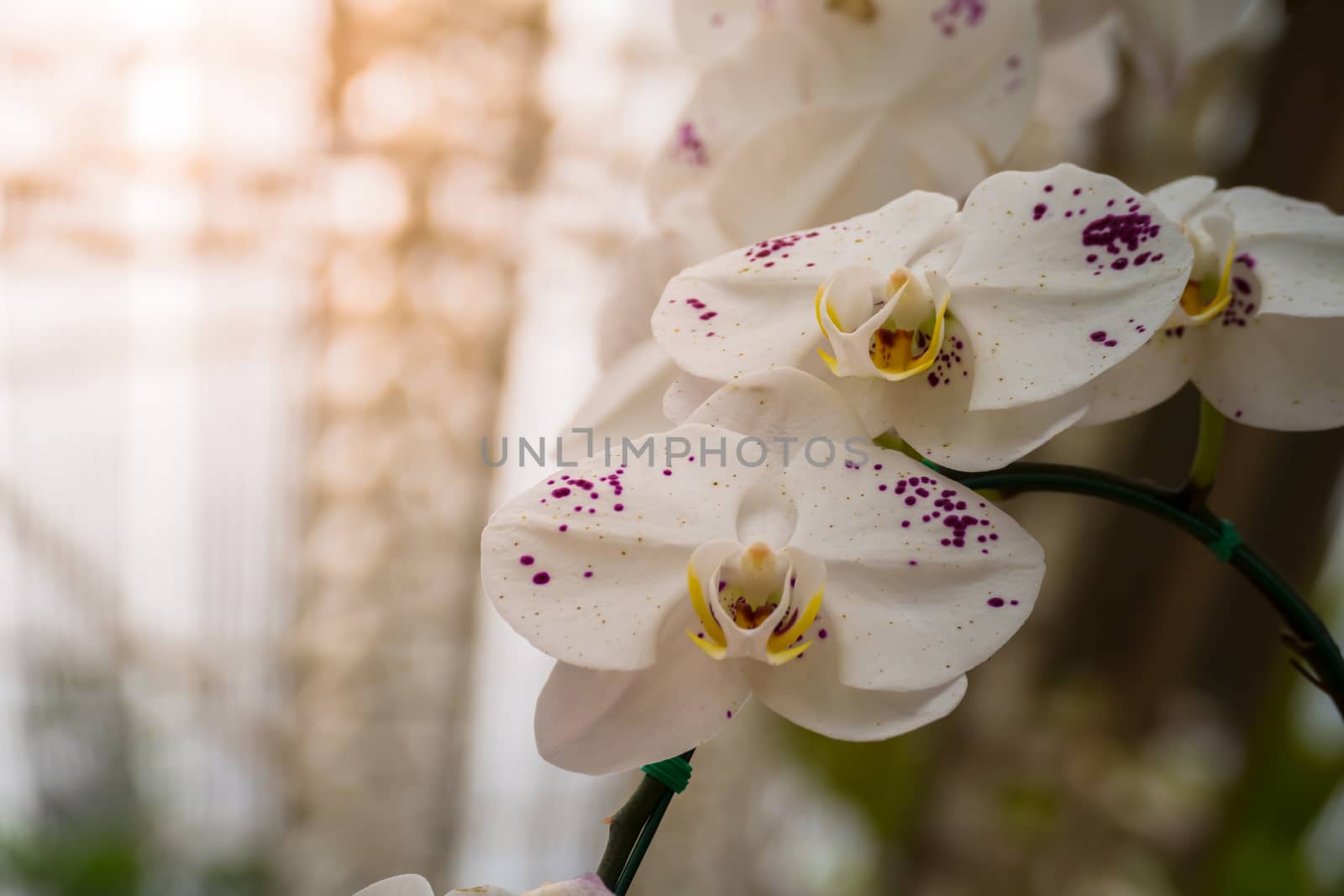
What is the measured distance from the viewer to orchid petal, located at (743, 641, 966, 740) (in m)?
0.22

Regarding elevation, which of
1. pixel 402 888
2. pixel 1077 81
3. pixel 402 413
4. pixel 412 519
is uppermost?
pixel 1077 81

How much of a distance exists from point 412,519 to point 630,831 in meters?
1.46

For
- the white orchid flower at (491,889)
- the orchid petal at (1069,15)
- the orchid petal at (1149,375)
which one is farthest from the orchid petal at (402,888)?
the orchid petal at (1069,15)

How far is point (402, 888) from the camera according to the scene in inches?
8.7

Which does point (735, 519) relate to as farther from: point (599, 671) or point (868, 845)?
point (868, 845)

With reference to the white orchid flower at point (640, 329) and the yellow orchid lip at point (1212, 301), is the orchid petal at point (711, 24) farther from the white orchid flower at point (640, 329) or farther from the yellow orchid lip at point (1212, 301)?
the yellow orchid lip at point (1212, 301)

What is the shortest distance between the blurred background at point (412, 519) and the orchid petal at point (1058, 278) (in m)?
0.89

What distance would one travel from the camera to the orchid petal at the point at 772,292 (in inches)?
9.6

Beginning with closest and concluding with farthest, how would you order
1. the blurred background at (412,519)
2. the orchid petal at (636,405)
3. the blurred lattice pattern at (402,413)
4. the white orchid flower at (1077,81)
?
the orchid petal at (636,405) < the white orchid flower at (1077,81) < the blurred background at (412,519) < the blurred lattice pattern at (402,413)

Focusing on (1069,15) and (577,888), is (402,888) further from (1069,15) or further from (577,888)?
(1069,15)

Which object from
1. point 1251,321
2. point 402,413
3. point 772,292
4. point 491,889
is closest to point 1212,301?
point 1251,321

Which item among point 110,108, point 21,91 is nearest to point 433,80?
point 110,108

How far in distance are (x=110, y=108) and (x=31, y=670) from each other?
0.86m

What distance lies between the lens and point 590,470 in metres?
0.23
